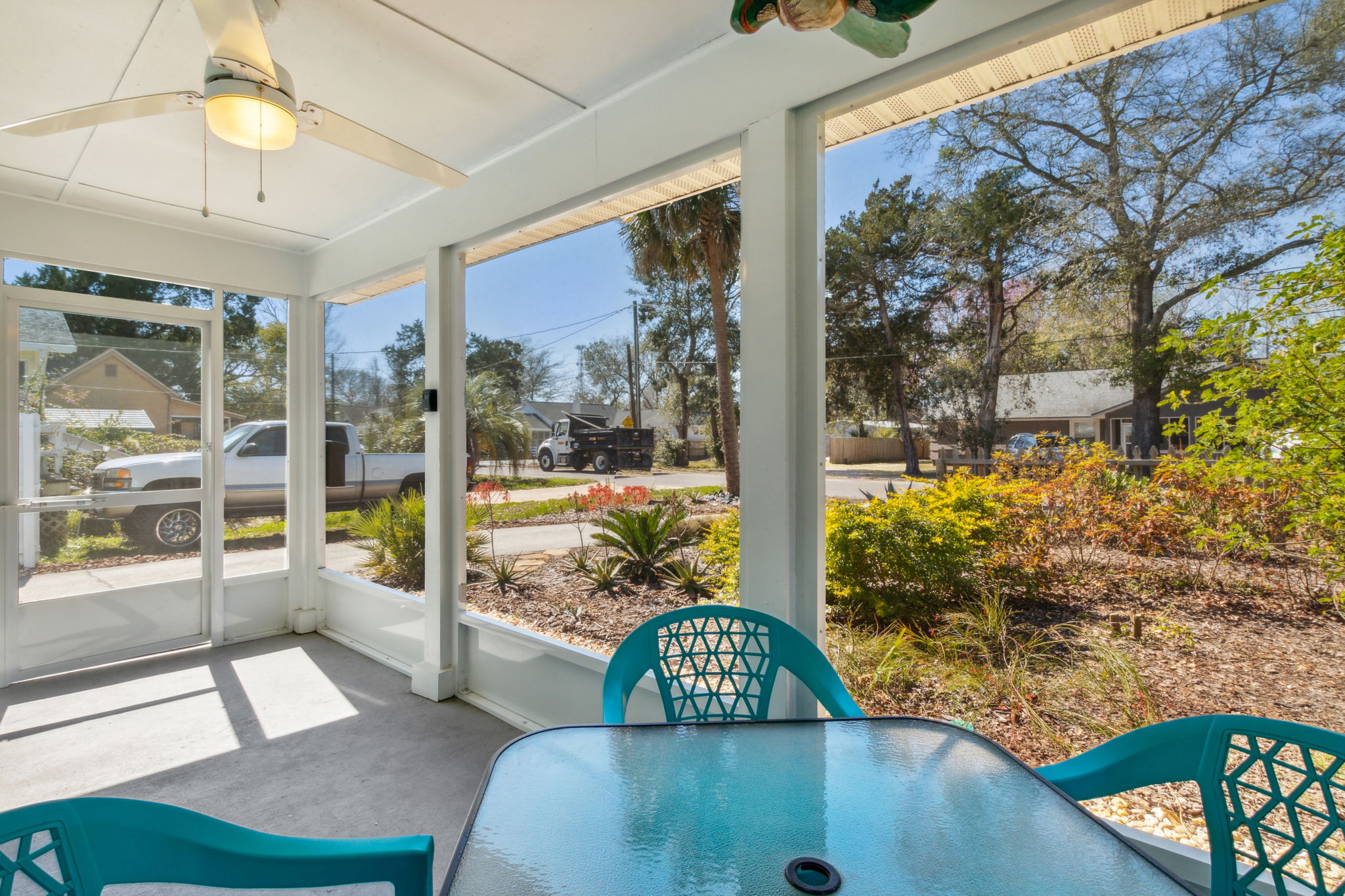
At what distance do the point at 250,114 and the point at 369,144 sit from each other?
1.32 feet

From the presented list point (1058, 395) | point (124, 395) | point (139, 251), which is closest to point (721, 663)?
point (1058, 395)

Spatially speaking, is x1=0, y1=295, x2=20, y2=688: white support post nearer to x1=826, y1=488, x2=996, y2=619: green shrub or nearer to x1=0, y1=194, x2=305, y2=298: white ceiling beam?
x1=0, y1=194, x2=305, y2=298: white ceiling beam

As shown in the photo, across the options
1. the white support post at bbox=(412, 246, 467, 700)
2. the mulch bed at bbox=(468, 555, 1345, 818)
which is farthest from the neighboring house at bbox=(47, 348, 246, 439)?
the mulch bed at bbox=(468, 555, 1345, 818)

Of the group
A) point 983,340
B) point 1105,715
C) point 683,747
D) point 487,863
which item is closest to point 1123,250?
point 983,340

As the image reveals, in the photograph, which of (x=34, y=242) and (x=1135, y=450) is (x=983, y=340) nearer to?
(x=1135, y=450)

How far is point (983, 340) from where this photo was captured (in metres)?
1.97

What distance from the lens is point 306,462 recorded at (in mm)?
4660

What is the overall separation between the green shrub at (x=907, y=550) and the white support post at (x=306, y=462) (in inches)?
154

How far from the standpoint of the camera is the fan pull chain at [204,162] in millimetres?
2773

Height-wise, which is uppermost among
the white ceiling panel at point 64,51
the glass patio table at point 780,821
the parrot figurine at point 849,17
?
the white ceiling panel at point 64,51

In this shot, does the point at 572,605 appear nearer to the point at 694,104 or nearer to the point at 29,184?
the point at 694,104

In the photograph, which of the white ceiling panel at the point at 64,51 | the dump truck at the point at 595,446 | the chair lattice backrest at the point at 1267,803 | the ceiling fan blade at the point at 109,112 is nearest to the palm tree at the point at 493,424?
the dump truck at the point at 595,446

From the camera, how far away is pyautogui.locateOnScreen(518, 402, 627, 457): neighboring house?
3049mm

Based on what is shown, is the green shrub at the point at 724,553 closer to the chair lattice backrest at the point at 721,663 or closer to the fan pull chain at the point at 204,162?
the chair lattice backrest at the point at 721,663
